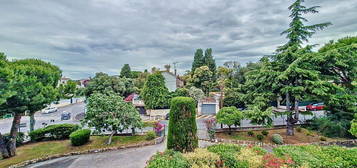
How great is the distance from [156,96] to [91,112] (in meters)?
12.3

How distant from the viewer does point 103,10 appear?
9.61 meters

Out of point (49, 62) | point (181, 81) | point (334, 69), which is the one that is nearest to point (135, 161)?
point (49, 62)

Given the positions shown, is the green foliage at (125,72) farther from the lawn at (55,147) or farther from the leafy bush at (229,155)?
the leafy bush at (229,155)

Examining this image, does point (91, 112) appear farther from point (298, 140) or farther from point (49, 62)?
point (298, 140)

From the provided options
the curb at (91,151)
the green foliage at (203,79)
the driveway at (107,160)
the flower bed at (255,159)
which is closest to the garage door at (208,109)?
the green foliage at (203,79)

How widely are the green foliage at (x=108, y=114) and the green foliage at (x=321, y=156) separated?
894cm

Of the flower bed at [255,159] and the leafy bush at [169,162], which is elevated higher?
the leafy bush at [169,162]

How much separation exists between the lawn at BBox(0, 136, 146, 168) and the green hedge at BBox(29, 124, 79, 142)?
2.01 ft

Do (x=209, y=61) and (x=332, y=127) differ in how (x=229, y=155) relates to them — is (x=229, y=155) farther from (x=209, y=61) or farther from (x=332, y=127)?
(x=209, y=61)

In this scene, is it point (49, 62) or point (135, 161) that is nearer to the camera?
point (135, 161)

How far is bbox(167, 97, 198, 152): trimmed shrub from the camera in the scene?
6887mm

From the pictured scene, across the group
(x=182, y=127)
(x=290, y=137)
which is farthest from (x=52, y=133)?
(x=290, y=137)

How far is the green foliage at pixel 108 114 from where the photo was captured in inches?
393

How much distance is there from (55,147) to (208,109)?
1868 centimetres
